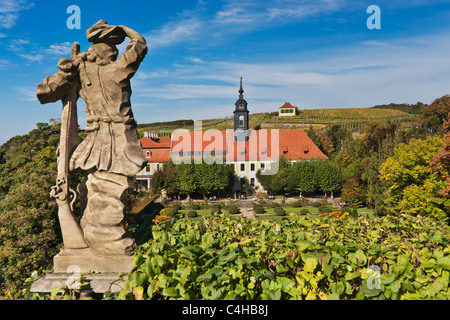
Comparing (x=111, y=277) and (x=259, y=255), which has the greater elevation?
(x=259, y=255)

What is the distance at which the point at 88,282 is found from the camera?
206 inches

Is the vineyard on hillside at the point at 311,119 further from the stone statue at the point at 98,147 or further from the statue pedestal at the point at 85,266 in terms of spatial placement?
the statue pedestal at the point at 85,266

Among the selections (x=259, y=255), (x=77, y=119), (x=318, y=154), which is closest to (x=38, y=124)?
(x=77, y=119)

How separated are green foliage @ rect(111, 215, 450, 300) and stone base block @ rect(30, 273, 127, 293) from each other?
0.67 meters

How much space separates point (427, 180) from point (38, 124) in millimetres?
32686

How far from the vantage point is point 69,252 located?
227 inches

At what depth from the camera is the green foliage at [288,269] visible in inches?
153

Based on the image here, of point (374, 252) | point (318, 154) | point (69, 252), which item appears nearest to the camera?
point (374, 252)

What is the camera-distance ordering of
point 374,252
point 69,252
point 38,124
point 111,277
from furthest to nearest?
point 38,124 → point 69,252 → point 111,277 → point 374,252

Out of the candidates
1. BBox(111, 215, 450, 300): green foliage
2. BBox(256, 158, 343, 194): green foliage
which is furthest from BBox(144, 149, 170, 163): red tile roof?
BBox(111, 215, 450, 300): green foliage

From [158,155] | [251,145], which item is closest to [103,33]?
[251,145]

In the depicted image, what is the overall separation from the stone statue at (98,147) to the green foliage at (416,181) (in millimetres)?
23475

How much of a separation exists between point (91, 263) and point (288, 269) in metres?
3.56
